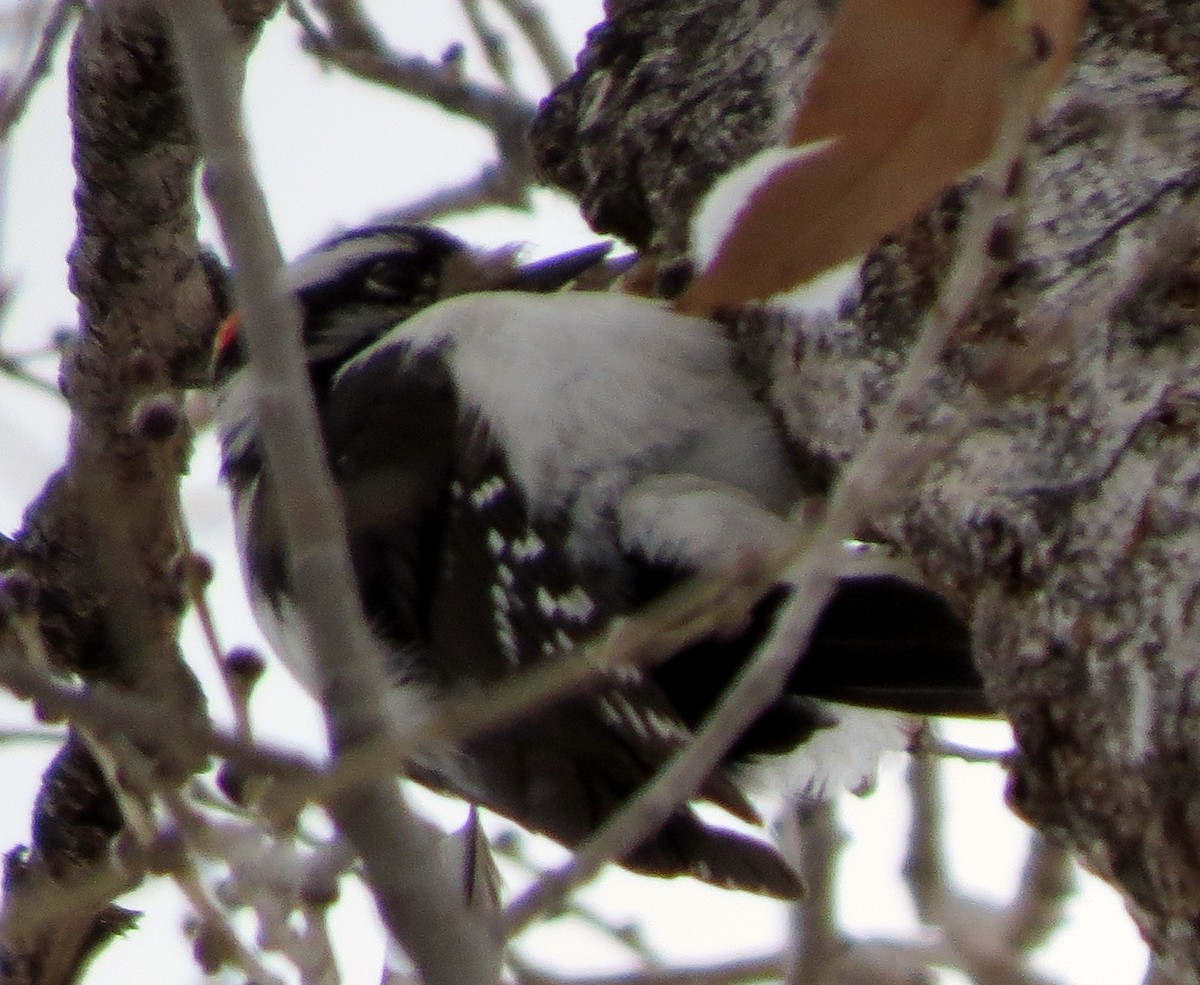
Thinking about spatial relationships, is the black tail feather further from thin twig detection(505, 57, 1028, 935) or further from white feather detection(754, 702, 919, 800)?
thin twig detection(505, 57, 1028, 935)

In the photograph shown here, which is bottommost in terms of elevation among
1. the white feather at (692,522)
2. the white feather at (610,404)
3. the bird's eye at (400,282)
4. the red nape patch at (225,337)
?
the white feather at (692,522)

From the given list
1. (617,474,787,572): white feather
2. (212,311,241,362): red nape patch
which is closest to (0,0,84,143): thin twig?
(212,311,241,362): red nape patch

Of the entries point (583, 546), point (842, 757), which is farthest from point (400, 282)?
point (842, 757)

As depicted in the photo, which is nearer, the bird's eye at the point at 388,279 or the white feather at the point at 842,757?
the white feather at the point at 842,757

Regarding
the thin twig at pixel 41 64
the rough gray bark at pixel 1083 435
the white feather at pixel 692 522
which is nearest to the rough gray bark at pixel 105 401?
the thin twig at pixel 41 64

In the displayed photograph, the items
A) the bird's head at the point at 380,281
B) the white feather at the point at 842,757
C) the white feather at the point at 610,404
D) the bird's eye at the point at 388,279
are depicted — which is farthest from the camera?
the bird's eye at the point at 388,279

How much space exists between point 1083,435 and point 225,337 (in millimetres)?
1694

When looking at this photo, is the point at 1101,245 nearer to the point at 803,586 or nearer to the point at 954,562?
the point at 954,562

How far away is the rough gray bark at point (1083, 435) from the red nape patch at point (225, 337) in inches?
37.1

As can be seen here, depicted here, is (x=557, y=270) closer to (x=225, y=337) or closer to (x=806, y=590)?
(x=225, y=337)

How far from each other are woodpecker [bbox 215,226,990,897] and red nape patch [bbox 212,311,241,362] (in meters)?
0.22

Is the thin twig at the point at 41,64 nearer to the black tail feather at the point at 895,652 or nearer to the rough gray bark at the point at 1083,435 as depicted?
the rough gray bark at the point at 1083,435

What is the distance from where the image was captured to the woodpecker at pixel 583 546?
2.33 metres

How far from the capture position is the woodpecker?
233 cm
